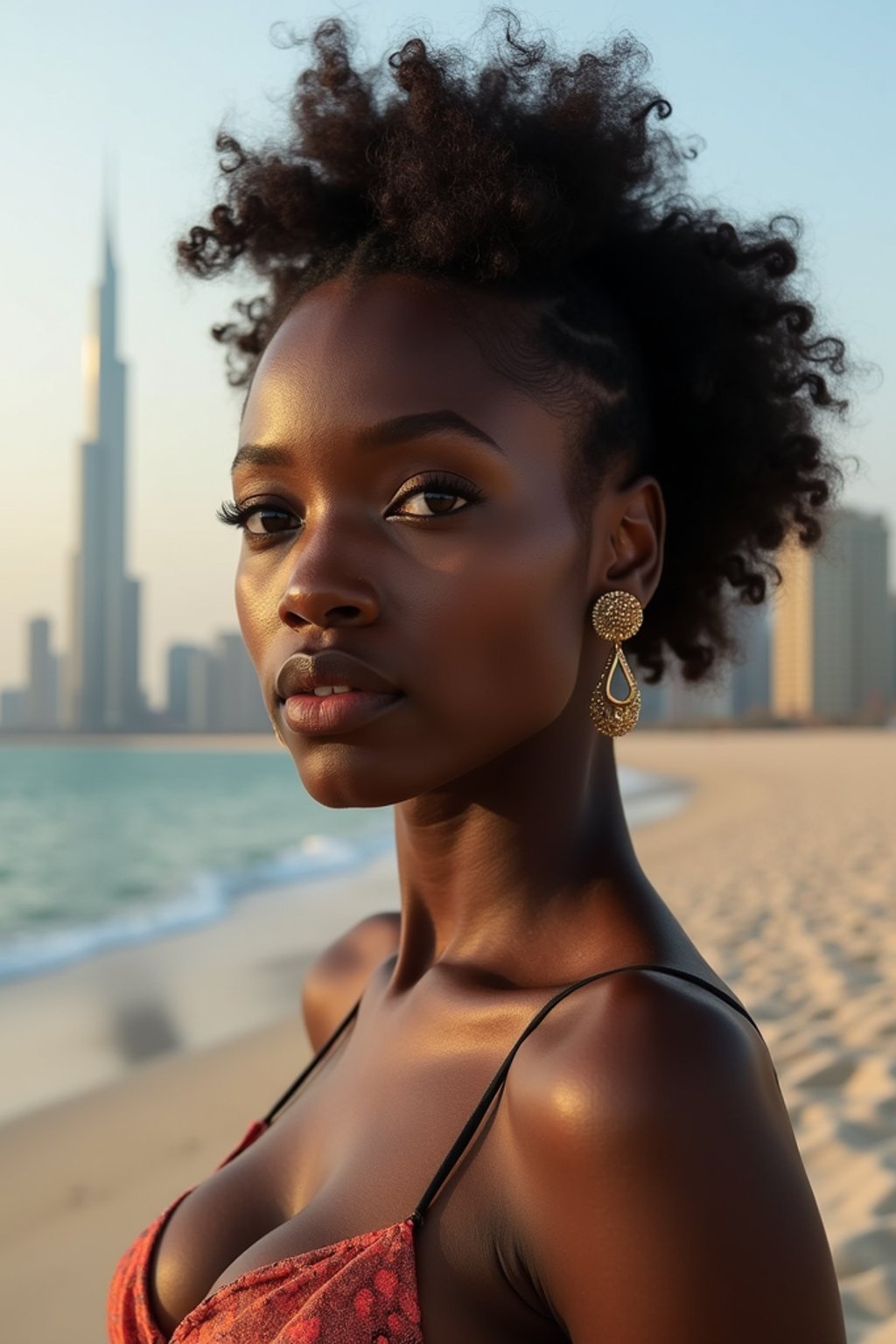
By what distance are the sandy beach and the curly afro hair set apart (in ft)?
6.17

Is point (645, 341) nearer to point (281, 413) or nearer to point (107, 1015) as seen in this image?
point (281, 413)

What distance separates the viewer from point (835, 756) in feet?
147

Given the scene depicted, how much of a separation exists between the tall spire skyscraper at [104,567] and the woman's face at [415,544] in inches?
4990

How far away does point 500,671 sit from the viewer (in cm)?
142

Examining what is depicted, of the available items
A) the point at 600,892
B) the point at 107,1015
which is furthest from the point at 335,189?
the point at 107,1015

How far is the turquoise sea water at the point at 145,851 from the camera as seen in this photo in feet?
44.0

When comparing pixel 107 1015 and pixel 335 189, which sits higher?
pixel 335 189

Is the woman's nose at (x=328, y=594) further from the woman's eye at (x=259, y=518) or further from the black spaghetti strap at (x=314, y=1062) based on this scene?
the black spaghetti strap at (x=314, y=1062)

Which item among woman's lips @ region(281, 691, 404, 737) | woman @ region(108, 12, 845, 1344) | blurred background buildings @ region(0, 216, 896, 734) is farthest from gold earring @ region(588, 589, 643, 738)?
blurred background buildings @ region(0, 216, 896, 734)

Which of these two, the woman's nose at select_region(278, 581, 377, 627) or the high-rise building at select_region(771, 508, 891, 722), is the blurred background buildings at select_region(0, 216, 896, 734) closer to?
the high-rise building at select_region(771, 508, 891, 722)

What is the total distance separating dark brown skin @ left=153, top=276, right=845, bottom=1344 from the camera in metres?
1.10

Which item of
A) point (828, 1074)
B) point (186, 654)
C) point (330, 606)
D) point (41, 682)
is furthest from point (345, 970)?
point (41, 682)

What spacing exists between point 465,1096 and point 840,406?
1.19m

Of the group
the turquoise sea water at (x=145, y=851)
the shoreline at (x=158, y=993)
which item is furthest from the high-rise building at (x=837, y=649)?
the shoreline at (x=158, y=993)
